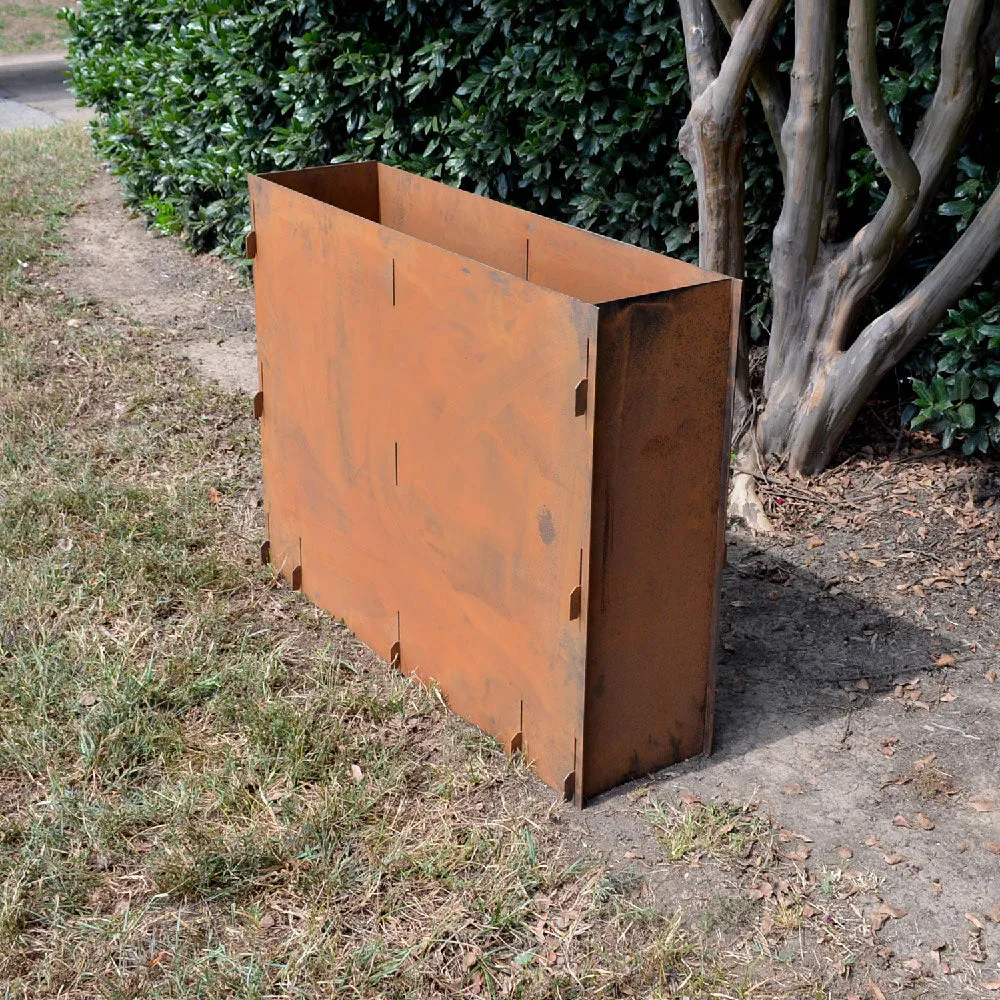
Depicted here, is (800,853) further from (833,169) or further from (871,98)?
(833,169)

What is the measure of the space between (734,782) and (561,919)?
0.80 meters

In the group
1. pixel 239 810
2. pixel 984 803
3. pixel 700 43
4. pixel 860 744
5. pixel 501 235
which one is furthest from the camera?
pixel 700 43

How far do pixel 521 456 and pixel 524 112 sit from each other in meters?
3.40

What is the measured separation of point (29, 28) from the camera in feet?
76.3

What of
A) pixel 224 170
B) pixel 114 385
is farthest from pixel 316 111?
pixel 114 385

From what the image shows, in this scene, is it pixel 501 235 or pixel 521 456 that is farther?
pixel 501 235

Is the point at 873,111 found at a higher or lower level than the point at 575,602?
higher

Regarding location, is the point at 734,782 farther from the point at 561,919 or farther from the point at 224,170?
the point at 224,170


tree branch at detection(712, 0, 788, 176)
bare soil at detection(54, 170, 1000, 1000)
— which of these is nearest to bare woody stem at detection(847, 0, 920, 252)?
tree branch at detection(712, 0, 788, 176)

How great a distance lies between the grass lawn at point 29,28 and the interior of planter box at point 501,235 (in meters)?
18.8

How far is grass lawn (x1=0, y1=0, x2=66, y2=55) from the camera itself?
2214 centimetres

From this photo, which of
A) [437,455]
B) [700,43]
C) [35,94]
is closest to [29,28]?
[35,94]

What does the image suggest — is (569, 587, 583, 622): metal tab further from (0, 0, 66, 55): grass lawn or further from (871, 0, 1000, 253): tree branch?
(0, 0, 66, 55): grass lawn

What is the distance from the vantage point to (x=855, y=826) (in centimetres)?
376
